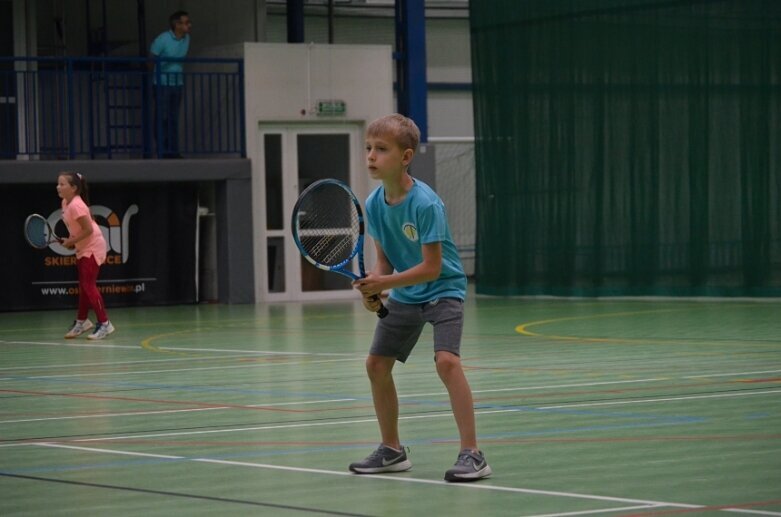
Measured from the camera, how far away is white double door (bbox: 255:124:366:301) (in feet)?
88.5

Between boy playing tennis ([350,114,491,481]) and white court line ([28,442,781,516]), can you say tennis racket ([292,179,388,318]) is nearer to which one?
boy playing tennis ([350,114,491,481])

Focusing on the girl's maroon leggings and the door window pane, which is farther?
the door window pane

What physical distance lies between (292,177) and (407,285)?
784 inches

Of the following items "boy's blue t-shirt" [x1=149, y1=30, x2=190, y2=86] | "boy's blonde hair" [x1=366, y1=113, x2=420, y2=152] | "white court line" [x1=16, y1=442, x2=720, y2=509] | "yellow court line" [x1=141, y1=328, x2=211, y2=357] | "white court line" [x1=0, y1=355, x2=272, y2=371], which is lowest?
"yellow court line" [x1=141, y1=328, x2=211, y2=357]

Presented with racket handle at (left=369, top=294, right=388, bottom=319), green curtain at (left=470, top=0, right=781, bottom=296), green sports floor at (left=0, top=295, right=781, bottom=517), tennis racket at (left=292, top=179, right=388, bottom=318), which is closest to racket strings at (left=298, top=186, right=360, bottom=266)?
Answer: tennis racket at (left=292, top=179, right=388, bottom=318)

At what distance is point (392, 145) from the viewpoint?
7.39 m

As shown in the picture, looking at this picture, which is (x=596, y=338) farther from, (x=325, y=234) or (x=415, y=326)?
(x=415, y=326)

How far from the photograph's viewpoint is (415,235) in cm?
741

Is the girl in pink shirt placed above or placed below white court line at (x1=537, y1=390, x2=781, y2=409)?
above

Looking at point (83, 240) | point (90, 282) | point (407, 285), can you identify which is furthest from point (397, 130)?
point (83, 240)

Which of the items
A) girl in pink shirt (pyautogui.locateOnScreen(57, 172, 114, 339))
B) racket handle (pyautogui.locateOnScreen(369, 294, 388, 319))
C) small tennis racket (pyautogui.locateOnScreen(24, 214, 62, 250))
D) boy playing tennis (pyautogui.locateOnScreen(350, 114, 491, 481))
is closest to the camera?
racket handle (pyautogui.locateOnScreen(369, 294, 388, 319))

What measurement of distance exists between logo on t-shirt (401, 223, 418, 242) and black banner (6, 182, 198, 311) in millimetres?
18701

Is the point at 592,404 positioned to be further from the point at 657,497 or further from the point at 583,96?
the point at 583,96

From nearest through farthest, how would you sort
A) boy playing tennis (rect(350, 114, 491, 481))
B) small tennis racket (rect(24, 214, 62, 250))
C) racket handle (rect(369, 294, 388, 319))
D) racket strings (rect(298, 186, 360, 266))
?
racket handle (rect(369, 294, 388, 319)) → boy playing tennis (rect(350, 114, 491, 481)) → racket strings (rect(298, 186, 360, 266)) → small tennis racket (rect(24, 214, 62, 250))
